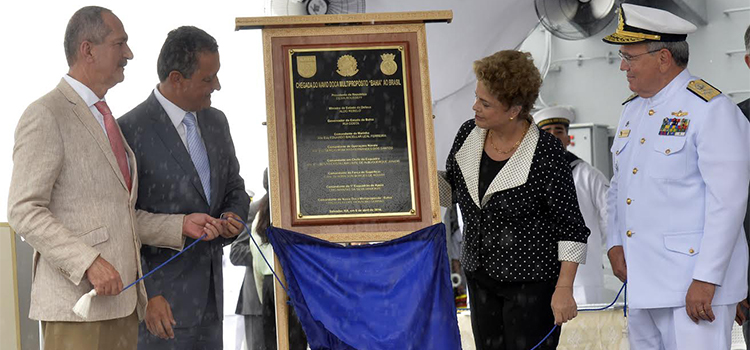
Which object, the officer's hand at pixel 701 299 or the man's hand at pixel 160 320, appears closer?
the officer's hand at pixel 701 299

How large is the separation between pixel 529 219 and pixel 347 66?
0.95 metres

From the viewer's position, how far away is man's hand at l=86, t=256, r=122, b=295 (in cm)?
267

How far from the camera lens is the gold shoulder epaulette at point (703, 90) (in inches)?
112

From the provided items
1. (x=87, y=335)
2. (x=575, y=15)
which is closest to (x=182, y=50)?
(x=87, y=335)

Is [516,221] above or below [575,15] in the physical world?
below

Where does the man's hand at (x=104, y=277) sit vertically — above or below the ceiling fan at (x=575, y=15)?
below

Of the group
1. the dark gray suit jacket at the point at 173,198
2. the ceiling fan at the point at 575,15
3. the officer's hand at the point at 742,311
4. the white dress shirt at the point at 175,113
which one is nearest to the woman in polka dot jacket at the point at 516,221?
the officer's hand at the point at 742,311

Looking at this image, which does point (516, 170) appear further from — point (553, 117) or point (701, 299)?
point (553, 117)

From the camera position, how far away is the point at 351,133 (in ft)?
11.1

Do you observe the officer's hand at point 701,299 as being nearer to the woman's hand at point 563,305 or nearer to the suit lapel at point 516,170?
the woman's hand at point 563,305

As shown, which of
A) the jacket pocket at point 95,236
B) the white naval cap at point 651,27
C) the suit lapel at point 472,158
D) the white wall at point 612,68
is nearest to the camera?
the jacket pocket at point 95,236

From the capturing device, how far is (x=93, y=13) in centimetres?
295

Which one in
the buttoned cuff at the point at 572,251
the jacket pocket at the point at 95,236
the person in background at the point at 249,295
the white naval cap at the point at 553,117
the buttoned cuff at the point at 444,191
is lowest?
the person in background at the point at 249,295

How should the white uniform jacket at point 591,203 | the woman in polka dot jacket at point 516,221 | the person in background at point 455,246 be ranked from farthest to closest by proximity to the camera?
the person in background at point 455,246
the white uniform jacket at point 591,203
the woman in polka dot jacket at point 516,221
